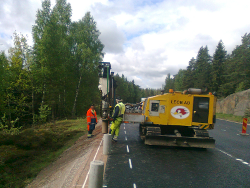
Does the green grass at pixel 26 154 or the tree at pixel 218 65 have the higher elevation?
the tree at pixel 218 65

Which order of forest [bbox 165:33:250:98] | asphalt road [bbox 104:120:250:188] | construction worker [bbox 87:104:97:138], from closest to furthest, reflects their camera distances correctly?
asphalt road [bbox 104:120:250:188]
construction worker [bbox 87:104:97:138]
forest [bbox 165:33:250:98]

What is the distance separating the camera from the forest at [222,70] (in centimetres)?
3962

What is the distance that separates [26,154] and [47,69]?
13448 millimetres

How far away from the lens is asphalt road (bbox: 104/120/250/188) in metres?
5.08

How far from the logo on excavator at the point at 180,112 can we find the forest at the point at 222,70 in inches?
1331

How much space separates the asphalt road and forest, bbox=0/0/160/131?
1364 cm

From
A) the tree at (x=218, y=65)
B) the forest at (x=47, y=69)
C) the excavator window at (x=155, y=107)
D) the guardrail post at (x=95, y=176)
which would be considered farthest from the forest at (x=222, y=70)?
the guardrail post at (x=95, y=176)

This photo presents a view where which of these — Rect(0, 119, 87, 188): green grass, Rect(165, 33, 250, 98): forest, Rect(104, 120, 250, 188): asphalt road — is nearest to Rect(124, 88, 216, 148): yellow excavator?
Rect(104, 120, 250, 188): asphalt road

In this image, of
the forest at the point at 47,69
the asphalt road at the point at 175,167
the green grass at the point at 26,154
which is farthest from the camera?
the forest at the point at 47,69

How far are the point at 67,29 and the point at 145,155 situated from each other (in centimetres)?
2314

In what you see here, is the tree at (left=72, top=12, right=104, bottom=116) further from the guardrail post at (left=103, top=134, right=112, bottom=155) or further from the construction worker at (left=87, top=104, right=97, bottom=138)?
the guardrail post at (left=103, top=134, right=112, bottom=155)

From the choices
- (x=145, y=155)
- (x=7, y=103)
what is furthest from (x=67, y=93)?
(x=145, y=155)

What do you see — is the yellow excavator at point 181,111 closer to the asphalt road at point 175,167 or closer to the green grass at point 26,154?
the asphalt road at point 175,167

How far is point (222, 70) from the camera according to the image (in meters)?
46.4
